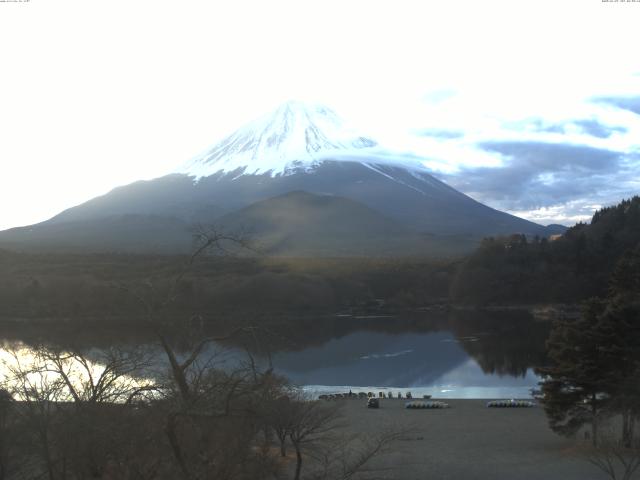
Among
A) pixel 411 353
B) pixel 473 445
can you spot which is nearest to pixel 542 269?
pixel 411 353

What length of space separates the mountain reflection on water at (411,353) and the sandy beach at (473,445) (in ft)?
9.53

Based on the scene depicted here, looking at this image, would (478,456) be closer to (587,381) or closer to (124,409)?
(587,381)

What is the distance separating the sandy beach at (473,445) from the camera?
9.50 m

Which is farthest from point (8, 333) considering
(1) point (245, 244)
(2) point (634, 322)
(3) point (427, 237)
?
(3) point (427, 237)

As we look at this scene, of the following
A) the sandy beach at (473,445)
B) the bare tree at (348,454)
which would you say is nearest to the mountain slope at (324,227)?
the sandy beach at (473,445)

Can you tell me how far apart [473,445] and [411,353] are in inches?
612

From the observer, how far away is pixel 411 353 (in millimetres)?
27203

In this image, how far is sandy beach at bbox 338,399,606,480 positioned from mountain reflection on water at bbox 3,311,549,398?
2905mm

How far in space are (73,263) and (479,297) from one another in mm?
28930

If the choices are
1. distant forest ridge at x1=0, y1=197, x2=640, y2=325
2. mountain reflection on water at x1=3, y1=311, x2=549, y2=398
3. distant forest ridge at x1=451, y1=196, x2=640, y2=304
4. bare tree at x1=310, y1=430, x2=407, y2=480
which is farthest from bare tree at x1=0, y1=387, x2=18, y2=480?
distant forest ridge at x1=451, y1=196, x2=640, y2=304

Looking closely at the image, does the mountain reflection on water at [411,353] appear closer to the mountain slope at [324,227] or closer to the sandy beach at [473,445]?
the sandy beach at [473,445]

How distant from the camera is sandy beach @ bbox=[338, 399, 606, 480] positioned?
9.50m

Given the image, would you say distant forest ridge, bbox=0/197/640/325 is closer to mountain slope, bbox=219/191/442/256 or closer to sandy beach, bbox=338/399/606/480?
sandy beach, bbox=338/399/606/480

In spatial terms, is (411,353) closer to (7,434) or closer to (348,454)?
(348,454)
